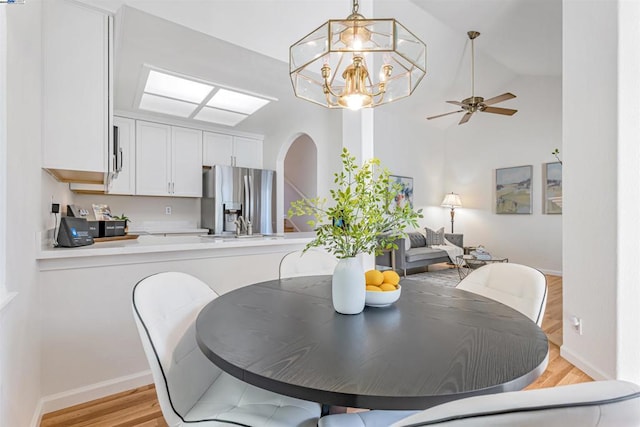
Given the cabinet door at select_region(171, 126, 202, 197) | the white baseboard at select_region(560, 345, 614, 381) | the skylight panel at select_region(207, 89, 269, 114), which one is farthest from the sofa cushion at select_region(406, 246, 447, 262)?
the cabinet door at select_region(171, 126, 202, 197)

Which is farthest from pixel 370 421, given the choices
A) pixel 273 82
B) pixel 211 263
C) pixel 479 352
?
pixel 273 82

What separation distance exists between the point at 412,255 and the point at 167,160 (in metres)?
4.01

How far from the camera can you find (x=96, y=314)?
6.30 feet

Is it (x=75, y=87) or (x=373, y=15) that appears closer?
(x=75, y=87)

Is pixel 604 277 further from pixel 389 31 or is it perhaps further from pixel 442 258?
pixel 442 258

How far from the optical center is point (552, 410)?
42 cm

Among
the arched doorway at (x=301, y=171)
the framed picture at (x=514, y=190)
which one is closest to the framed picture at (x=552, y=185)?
the framed picture at (x=514, y=190)

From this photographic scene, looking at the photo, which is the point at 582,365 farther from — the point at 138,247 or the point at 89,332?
the point at 89,332

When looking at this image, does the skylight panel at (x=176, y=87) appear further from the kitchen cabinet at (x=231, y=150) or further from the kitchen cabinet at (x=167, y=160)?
the kitchen cabinet at (x=231, y=150)

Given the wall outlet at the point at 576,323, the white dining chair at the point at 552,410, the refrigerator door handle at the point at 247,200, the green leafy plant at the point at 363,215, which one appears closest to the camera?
the white dining chair at the point at 552,410

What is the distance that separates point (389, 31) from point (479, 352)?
48.0 inches

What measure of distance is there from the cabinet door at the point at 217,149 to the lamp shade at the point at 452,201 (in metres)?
4.59

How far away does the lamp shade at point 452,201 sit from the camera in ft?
23.0

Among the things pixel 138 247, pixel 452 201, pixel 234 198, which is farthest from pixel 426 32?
pixel 138 247
